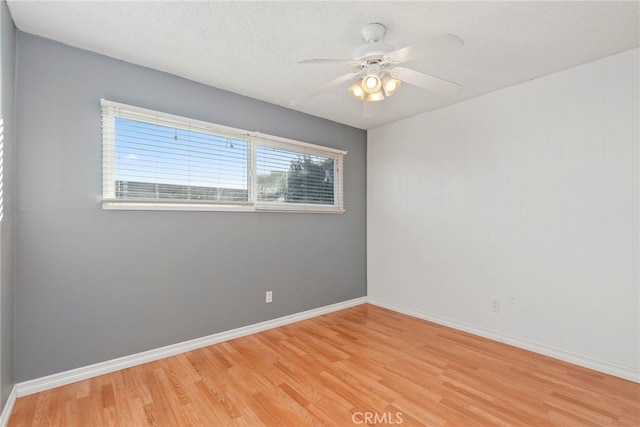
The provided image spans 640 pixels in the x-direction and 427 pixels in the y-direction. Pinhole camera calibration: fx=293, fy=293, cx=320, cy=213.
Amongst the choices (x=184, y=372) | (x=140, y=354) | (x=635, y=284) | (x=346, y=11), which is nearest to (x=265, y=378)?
(x=184, y=372)

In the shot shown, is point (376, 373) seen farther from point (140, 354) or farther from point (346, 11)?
point (346, 11)

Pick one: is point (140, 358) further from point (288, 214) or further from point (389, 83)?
point (389, 83)

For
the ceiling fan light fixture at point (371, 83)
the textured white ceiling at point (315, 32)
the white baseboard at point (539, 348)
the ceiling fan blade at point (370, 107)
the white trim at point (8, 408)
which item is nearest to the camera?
the white trim at point (8, 408)

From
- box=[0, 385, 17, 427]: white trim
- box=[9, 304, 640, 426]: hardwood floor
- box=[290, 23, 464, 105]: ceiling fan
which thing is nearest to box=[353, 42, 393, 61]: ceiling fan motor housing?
box=[290, 23, 464, 105]: ceiling fan

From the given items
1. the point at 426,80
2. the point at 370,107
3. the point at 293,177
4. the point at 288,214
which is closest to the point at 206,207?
the point at 288,214

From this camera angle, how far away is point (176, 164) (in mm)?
2535

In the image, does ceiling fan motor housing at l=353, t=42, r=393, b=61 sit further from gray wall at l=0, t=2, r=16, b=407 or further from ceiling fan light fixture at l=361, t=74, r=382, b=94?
gray wall at l=0, t=2, r=16, b=407

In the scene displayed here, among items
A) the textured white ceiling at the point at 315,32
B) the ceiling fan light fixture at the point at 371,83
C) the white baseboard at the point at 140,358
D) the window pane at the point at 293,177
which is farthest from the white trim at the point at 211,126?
the white baseboard at the point at 140,358

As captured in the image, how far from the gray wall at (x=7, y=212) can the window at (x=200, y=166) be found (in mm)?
483

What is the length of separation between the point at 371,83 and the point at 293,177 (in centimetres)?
167

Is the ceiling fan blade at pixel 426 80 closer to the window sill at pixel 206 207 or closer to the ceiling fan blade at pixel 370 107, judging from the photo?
the ceiling fan blade at pixel 370 107

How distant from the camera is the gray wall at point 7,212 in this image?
1621 millimetres

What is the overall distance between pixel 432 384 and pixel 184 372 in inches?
70.8

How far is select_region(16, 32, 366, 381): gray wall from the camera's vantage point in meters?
1.95
